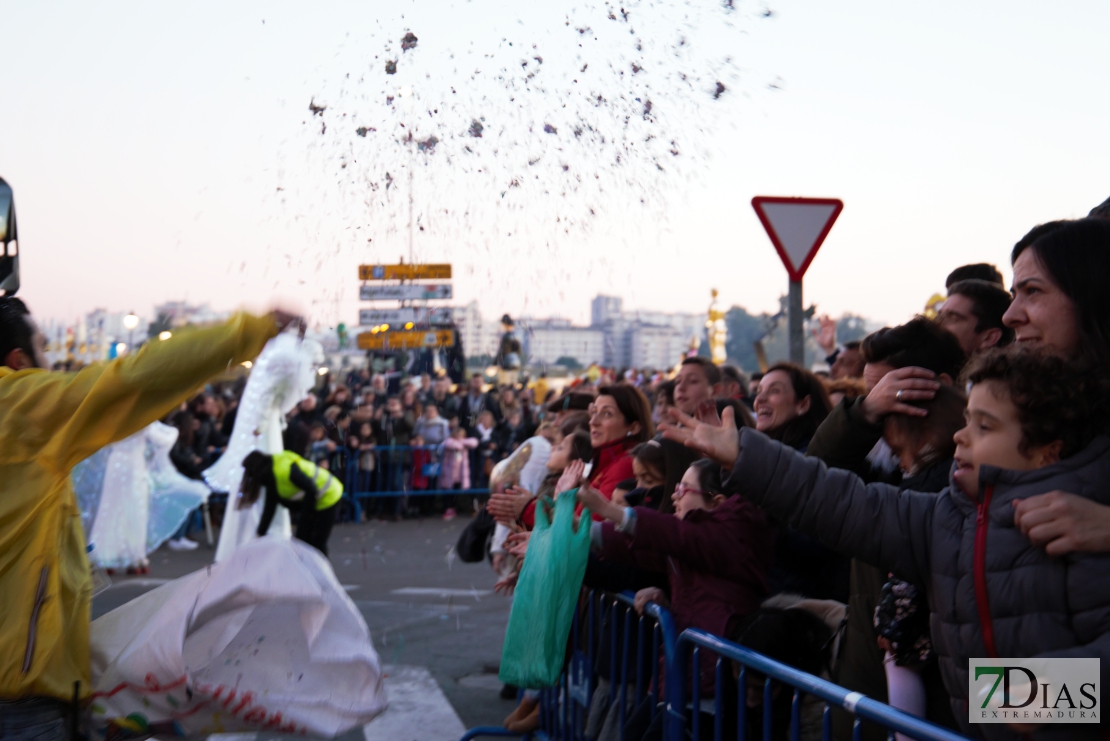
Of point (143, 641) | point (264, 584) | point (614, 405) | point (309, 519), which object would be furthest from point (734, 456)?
point (309, 519)

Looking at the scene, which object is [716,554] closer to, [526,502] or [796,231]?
[526,502]

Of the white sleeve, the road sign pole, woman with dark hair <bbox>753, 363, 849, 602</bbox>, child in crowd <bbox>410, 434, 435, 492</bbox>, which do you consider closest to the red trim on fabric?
woman with dark hair <bbox>753, 363, 849, 602</bbox>

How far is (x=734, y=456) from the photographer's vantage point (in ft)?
8.11

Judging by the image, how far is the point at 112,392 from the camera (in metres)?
2.69

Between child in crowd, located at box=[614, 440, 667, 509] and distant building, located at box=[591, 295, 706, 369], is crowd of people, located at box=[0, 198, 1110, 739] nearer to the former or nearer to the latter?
child in crowd, located at box=[614, 440, 667, 509]

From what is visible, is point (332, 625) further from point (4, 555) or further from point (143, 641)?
point (4, 555)

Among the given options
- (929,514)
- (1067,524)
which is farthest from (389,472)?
(1067,524)

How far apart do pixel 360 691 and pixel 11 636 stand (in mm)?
933

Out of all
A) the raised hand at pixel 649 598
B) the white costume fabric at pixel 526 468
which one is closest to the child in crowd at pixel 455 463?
the white costume fabric at pixel 526 468

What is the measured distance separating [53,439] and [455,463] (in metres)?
13.9

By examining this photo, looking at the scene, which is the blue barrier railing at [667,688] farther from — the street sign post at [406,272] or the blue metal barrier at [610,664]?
the street sign post at [406,272]

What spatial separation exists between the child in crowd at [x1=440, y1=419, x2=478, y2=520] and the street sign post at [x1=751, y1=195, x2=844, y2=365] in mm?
10080

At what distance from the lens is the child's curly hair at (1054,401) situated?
2098 millimetres

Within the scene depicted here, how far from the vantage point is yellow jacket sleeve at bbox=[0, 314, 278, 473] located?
8.88 ft
